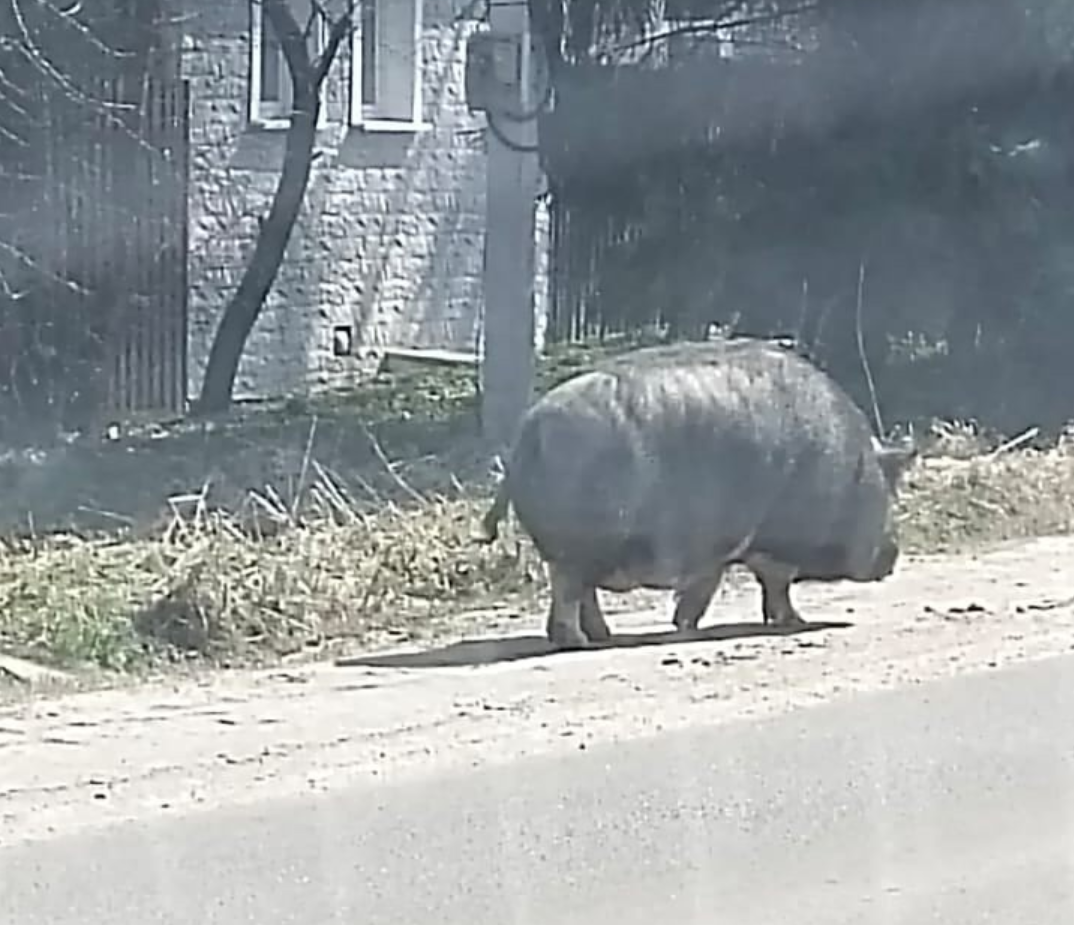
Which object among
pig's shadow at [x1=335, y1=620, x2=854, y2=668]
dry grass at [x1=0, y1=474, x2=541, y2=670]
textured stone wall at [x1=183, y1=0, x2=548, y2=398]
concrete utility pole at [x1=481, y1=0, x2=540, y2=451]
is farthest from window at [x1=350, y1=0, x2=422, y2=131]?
pig's shadow at [x1=335, y1=620, x2=854, y2=668]

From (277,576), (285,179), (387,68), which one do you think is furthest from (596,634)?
(387,68)

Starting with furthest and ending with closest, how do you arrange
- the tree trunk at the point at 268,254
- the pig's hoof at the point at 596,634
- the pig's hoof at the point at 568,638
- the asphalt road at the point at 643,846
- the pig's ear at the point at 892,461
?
the tree trunk at the point at 268,254 → the pig's ear at the point at 892,461 → the pig's hoof at the point at 596,634 → the pig's hoof at the point at 568,638 → the asphalt road at the point at 643,846

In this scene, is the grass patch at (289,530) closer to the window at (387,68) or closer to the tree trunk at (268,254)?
the tree trunk at (268,254)

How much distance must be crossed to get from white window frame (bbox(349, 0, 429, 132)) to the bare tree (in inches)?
78.5

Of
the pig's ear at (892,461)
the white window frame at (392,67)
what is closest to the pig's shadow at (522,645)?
the pig's ear at (892,461)

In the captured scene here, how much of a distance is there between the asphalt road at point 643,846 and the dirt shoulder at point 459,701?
14.5 inches

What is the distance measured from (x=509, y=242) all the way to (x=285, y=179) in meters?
4.12

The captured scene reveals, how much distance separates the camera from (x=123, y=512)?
16.1m

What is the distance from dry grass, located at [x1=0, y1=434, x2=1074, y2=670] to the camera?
482 inches

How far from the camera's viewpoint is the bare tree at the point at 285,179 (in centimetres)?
2259

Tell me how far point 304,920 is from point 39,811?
1702 mm

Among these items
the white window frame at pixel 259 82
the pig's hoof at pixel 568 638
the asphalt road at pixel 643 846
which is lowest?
the pig's hoof at pixel 568 638

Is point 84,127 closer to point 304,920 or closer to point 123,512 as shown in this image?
point 123,512

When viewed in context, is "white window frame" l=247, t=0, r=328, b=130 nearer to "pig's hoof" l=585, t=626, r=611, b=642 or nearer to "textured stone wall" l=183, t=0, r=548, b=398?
"textured stone wall" l=183, t=0, r=548, b=398
